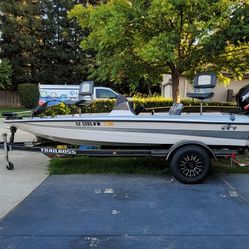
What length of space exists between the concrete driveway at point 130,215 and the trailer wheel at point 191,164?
0.15m

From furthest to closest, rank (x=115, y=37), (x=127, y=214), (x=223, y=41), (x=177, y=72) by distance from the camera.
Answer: (x=177, y=72) → (x=115, y=37) → (x=223, y=41) → (x=127, y=214)

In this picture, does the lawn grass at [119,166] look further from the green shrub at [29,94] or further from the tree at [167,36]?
the green shrub at [29,94]

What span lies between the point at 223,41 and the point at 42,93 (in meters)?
18.1

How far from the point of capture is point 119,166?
26.0 feet

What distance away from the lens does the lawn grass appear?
24.6ft

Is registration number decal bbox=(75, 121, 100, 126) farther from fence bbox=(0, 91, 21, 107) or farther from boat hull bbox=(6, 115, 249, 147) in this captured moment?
fence bbox=(0, 91, 21, 107)

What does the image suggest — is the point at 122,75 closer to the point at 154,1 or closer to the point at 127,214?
the point at 154,1

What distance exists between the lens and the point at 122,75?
36.7 feet

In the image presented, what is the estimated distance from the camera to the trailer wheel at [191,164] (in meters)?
6.62

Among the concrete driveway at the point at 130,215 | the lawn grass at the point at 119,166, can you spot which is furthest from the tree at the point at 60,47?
the concrete driveway at the point at 130,215

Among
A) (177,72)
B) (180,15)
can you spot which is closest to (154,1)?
(180,15)

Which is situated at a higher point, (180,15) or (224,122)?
(180,15)

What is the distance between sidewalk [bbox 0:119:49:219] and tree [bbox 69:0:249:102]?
3.16 m

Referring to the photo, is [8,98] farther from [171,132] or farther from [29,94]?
[171,132]
